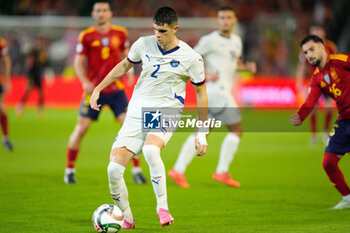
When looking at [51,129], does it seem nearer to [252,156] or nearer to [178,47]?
[252,156]

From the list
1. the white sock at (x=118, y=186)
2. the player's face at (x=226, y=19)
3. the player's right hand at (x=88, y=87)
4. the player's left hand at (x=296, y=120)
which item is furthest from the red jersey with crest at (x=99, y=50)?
the white sock at (x=118, y=186)

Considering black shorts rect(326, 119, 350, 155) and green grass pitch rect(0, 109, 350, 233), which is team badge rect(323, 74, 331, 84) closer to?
black shorts rect(326, 119, 350, 155)

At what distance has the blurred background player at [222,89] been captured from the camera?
32.1 ft

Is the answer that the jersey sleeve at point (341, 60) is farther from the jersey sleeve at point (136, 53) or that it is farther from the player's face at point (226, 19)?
the player's face at point (226, 19)

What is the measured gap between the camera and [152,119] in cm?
656

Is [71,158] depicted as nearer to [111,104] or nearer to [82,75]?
[111,104]

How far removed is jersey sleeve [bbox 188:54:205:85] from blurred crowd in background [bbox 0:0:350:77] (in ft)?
64.2

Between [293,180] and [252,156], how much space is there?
3.19 m

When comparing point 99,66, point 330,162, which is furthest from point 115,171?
point 99,66

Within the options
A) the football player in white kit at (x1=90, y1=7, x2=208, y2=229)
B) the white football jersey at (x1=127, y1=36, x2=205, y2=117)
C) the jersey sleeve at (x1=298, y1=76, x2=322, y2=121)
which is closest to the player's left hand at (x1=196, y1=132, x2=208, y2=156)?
the football player in white kit at (x1=90, y1=7, x2=208, y2=229)

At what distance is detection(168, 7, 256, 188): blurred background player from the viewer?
9773 millimetres

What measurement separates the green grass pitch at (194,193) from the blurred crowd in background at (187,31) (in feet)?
38.8

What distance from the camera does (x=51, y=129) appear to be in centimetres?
1816

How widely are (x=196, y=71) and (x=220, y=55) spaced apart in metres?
3.49
